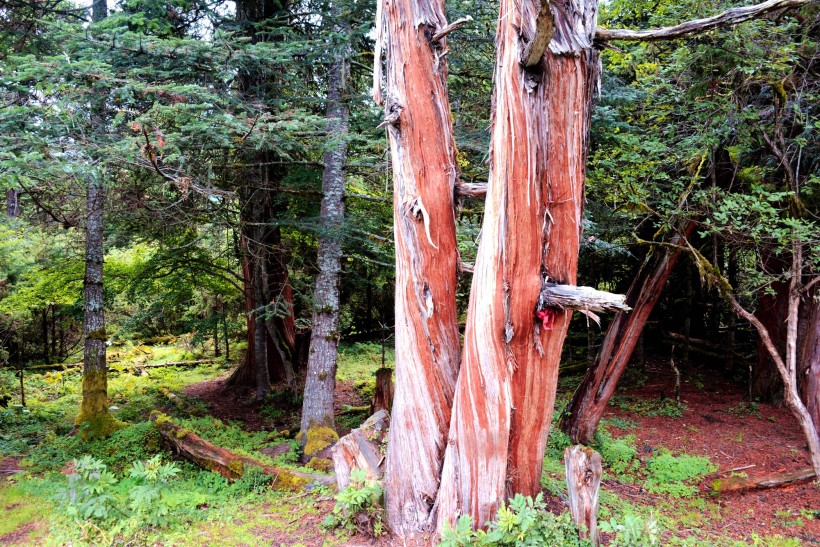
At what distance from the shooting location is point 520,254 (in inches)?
139

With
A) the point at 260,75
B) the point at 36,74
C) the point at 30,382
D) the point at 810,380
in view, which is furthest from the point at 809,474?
the point at 30,382

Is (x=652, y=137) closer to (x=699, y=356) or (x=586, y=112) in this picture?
(x=586, y=112)

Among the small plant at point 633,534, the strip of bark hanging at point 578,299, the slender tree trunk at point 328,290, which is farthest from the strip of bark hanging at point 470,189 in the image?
the slender tree trunk at point 328,290

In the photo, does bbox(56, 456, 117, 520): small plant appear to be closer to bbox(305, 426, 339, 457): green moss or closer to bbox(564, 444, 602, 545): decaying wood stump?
bbox(305, 426, 339, 457): green moss

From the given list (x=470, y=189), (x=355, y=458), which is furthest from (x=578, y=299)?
(x=355, y=458)

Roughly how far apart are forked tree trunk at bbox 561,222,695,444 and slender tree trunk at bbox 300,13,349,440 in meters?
3.89

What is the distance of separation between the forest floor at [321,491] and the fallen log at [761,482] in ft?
0.28

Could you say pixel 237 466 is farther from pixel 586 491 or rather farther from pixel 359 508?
pixel 586 491

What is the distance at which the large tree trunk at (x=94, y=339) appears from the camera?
8203mm

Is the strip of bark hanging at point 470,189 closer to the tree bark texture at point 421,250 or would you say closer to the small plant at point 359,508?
the tree bark texture at point 421,250

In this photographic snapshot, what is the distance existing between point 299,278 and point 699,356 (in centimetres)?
919

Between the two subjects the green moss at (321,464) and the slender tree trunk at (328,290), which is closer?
the green moss at (321,464)

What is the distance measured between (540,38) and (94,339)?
848 cm

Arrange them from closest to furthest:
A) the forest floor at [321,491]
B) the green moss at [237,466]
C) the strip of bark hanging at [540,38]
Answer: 1. the strip of bark hanging at [540,38]
2. the forest floor at [321,491]
3. the green moss at [237,466]
